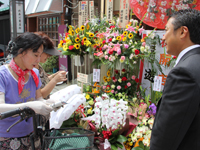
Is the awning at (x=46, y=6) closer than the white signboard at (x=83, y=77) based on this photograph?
No

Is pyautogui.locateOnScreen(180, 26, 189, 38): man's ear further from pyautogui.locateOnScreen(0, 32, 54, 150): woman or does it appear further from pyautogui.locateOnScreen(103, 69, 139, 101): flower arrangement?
pyautogui.locateOnScreen(103, 69, 139, 101): flower arrangement

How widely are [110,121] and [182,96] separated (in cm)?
137

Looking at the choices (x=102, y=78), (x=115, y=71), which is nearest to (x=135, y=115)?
(x=115, y=71)

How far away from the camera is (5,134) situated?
4.82 feet

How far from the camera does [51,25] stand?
8320 millimetres

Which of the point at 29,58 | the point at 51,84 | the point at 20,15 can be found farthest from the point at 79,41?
the point at 20,15

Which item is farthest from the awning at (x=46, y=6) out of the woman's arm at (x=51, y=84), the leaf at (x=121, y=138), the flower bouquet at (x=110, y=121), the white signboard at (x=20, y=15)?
the leaf at (x=121, y=138)

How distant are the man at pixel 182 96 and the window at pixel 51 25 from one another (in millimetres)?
7346

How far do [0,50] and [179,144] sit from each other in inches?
→ 606

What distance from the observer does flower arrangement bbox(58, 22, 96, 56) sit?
10.2 feet

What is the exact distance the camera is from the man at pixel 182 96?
37.3 inches

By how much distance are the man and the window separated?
7.35 metres

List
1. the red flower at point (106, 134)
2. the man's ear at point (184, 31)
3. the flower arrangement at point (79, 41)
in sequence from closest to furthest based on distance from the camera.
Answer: the man's ear at point (184, 31), the red flower at point (106, 134), the flower arrangement at point (79, 41)

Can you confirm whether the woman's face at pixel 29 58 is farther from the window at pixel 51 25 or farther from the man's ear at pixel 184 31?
the window at pixel 51 25
